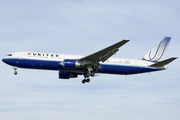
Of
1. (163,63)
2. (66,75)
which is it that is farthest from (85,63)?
(163,63)

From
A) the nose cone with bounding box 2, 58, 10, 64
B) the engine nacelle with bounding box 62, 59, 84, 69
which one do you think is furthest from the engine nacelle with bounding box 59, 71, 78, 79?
the nose cone with bounding box 2, 58, 10, 64

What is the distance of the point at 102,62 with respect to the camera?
40531 millimetres

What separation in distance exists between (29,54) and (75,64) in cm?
753

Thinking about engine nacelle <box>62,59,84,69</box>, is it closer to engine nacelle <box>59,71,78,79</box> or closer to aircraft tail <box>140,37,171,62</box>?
engine nacelle <box>59,71,78,79</box>

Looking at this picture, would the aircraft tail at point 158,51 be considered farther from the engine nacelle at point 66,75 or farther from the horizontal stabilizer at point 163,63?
the engine nacelle at point 66,75

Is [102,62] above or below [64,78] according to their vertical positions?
above

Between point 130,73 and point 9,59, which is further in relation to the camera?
point 130,73

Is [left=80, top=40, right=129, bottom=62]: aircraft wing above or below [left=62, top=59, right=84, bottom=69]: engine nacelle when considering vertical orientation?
above

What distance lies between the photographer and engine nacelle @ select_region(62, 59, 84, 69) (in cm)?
3809

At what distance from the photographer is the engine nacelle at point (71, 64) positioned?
38.1 m

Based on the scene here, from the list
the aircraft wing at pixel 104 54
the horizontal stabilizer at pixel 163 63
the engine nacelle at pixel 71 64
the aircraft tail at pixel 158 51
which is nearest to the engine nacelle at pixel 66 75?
the engine nacelle at pixel 71 64

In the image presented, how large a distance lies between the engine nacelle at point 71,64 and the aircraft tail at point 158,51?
1345 centimetres

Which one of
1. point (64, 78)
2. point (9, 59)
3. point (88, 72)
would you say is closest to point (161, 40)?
point (88, 72)

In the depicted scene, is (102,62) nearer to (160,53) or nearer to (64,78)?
(64,78)
